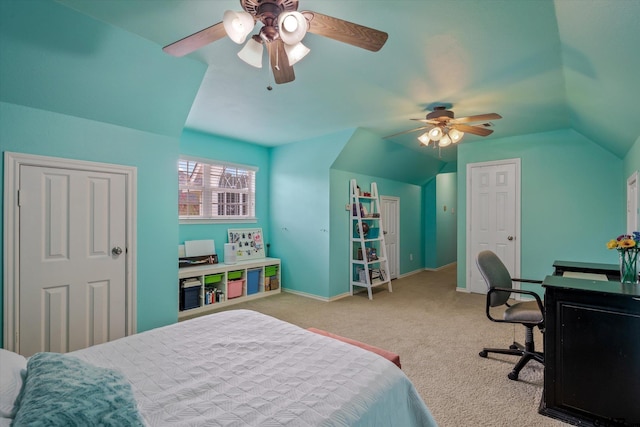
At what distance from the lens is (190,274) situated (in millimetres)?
3920

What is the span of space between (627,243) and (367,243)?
12.2 feet

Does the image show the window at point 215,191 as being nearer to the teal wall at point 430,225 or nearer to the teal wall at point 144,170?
the teal wall at point 144,170

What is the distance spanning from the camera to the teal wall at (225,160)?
429cm

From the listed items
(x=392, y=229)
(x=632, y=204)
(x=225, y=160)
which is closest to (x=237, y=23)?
(x=225, y=160)

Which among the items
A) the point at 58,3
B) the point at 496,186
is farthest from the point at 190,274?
the point at 496,186

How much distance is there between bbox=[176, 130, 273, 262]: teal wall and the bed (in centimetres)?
280

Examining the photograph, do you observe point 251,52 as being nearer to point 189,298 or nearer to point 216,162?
point 216,162

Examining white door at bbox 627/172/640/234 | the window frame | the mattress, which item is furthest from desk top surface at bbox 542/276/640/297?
the window frame

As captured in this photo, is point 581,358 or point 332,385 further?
point 581,358

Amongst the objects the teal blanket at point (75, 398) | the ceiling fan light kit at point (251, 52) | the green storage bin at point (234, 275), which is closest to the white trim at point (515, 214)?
the green storage bin at point (234, 275)

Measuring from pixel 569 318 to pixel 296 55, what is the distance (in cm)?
227

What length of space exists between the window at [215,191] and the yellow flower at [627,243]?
437 centimetres

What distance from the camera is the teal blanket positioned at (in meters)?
0.84

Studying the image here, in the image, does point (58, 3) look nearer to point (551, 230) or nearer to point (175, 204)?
point (175, 204)
